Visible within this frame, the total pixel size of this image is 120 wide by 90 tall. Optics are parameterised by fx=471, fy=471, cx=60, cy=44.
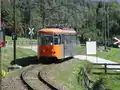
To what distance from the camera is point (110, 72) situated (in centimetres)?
4069

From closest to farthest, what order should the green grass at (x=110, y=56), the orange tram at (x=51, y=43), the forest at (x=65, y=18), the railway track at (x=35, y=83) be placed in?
the railway track at (x=35, y=83) → the orange tram at (x=51, y=43) → the green grass at (x=110, y=56) → the forest at (x=65, y=18)

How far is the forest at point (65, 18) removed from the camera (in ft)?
408

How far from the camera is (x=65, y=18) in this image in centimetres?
14225

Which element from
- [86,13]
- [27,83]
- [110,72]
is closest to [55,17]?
[86,13]

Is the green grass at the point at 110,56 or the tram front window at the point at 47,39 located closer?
the tram front window at the point at 47,39

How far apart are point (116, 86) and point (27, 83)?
10.4m

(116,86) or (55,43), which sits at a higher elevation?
(55,43)

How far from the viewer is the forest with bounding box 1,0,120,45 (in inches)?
4899

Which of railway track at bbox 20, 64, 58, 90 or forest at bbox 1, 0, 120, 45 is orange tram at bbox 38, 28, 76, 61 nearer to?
railway track at bbox 20, 64, 58, 90

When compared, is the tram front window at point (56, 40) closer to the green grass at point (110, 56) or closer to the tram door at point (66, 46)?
the tram door at point (66, 46)

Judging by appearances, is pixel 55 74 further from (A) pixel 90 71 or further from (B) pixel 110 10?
(B) pixel 110 10

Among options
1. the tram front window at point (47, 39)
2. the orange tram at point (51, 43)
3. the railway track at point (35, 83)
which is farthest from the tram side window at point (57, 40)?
the railway track at point (35, 83)

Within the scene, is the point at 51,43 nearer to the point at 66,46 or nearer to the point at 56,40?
the point at 56,40

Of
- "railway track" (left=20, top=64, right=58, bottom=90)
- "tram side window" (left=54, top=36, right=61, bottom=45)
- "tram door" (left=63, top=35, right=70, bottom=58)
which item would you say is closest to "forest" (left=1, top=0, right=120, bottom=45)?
"tram door" (left=63, top=35, right=70, bottom=58)
